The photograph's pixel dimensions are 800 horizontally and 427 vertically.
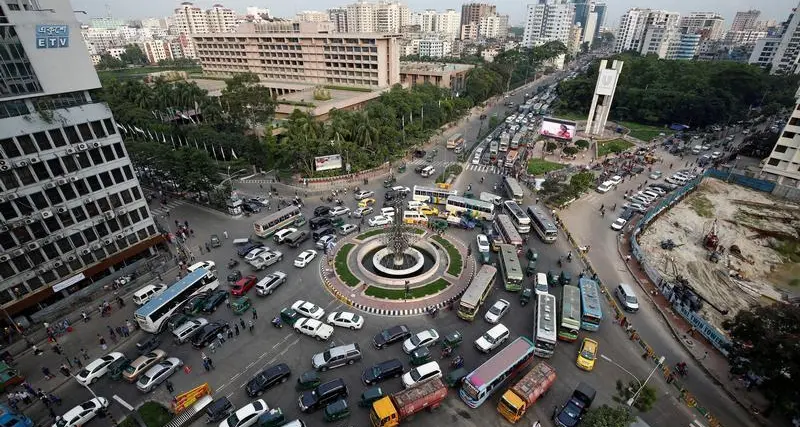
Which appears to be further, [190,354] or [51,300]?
[51,300]

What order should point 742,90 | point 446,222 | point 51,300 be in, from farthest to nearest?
point 742,90 < point 446,222 < point 51,300

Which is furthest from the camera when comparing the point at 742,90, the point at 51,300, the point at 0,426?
the point at 742,90

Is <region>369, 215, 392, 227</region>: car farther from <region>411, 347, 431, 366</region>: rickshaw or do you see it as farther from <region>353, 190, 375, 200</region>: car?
<region>411, 347, 431, 366</region>: rickshaw

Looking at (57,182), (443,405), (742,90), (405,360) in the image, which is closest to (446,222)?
(405,360)

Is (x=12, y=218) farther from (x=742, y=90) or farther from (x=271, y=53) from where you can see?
(x=742, y=90)

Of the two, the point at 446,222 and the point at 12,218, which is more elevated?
the point at 12,218

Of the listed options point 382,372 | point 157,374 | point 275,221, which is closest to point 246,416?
point 157,374
